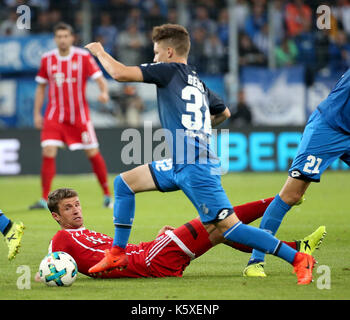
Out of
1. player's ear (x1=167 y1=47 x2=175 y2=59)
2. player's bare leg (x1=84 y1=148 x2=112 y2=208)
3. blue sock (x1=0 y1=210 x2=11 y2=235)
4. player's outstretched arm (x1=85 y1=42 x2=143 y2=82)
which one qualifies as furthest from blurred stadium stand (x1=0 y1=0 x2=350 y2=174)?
player's outstretched arm (x1=85 y1=42 x2=143 y2=82)

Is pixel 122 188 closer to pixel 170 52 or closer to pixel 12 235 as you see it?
pixel 170 52

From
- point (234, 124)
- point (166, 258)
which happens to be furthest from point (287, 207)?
point (234, 124)

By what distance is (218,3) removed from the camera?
1902 centimetres

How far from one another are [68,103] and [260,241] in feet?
22.0

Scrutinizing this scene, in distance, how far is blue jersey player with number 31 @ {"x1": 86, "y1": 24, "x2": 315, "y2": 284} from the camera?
17.0 ft

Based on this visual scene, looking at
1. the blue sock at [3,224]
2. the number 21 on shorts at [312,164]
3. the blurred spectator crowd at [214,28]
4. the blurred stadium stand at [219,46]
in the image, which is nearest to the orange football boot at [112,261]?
the blue sock at [3,224]

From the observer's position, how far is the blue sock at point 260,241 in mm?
5184

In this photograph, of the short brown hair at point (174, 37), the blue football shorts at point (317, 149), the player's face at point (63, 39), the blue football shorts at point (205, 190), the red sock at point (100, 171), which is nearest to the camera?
the blue football shorts at point (205, 190)

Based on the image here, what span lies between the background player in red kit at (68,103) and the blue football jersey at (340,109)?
5.58 meters

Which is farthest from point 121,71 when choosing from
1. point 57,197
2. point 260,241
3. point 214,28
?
point 214,28

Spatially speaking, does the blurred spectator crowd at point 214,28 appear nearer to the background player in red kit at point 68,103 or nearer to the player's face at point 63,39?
the background player in red kit at point 68,103

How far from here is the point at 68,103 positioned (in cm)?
1137

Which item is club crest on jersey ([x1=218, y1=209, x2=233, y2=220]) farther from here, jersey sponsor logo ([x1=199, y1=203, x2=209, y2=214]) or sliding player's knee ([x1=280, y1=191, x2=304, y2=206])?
sliding player's knee ([x1=280, y1=191, x2=304, y2=206])
